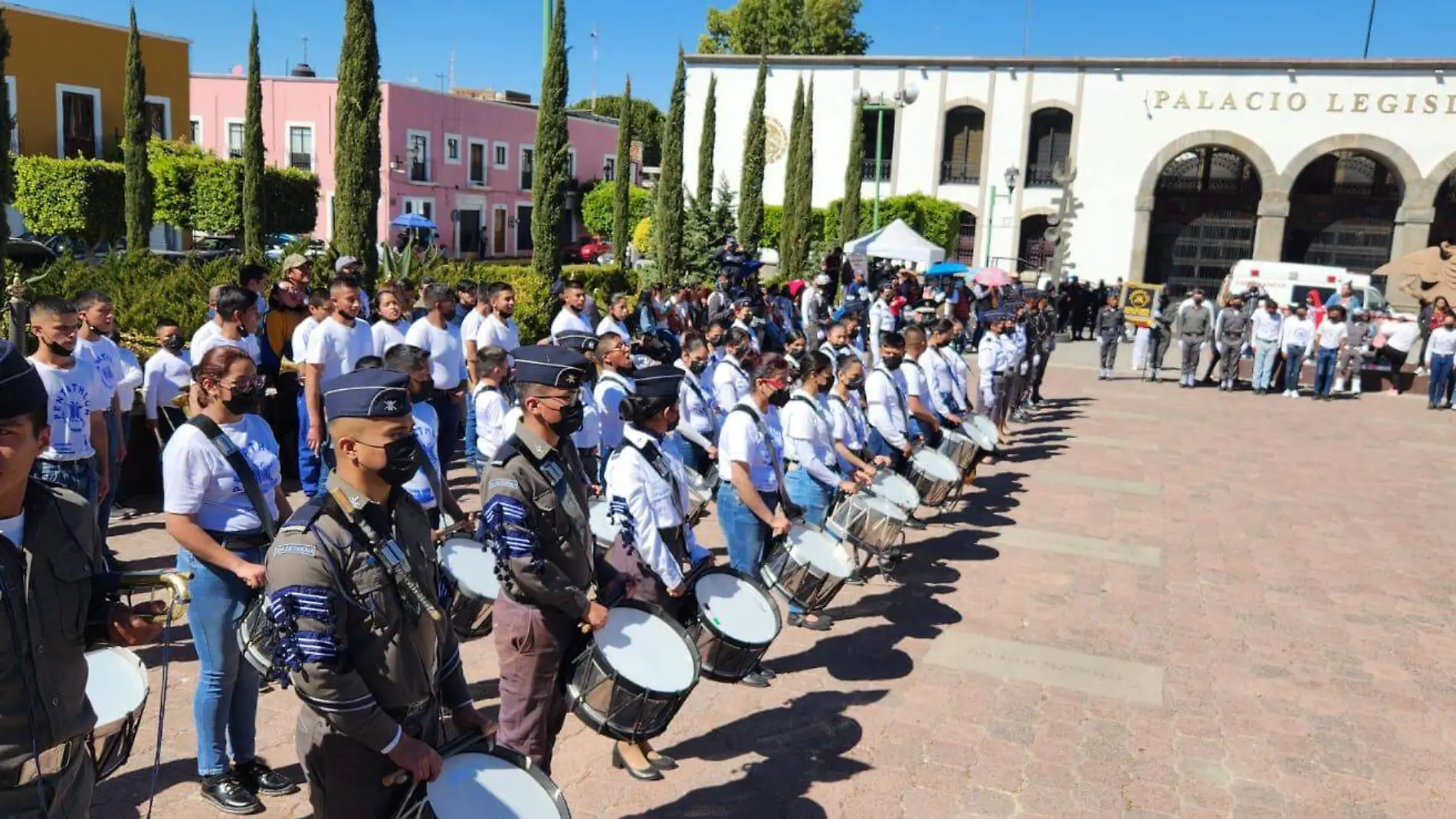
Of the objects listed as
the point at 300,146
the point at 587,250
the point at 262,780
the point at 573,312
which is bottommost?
the point at 262,780

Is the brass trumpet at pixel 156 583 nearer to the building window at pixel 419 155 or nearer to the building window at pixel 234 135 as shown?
the building window at pixel 419 155

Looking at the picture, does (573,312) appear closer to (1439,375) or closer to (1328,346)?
(1328,346)

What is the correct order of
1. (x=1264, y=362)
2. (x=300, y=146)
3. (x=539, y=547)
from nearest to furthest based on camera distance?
1. (x=539, y=547)
2. (x=1264, y=362)
3. (x=300, y=146)

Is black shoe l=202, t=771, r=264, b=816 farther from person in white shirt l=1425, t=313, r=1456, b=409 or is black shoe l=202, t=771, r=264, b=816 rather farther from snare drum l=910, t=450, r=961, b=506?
person in white shirt l=1425, t=313, r=1456, b=409

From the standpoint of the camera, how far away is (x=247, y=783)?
461 cm

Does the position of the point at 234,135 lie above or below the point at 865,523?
above

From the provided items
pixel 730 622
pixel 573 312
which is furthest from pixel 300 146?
pixel 730 622

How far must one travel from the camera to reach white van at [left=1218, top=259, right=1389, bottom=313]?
2625 centimetres

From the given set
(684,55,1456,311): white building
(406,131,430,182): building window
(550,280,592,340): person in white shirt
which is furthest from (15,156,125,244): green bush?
(550,280,592,340): person in white shirt

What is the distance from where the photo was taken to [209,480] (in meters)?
4.23

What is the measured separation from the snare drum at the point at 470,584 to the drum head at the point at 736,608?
3.47 feet

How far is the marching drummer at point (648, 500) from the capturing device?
4848 mm

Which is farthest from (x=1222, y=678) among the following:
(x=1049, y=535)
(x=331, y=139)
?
(x=331, y=139)

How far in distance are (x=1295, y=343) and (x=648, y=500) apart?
60.4 ft
